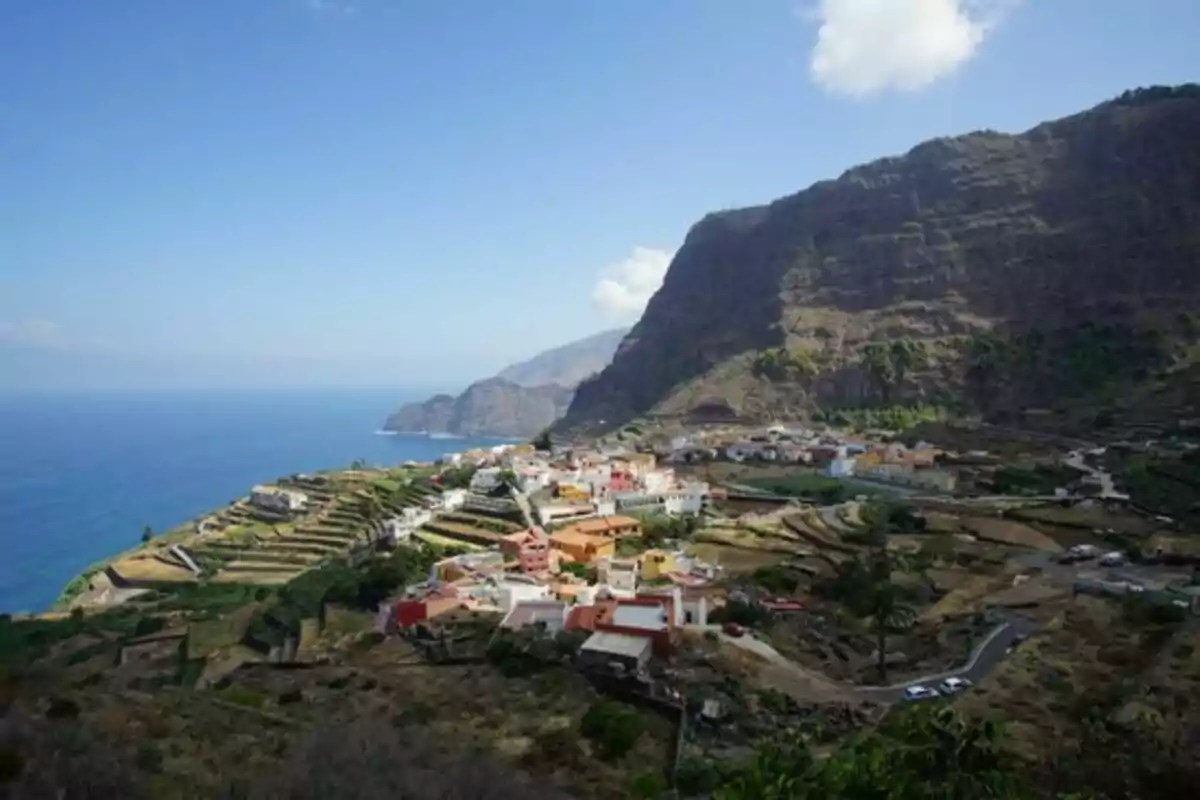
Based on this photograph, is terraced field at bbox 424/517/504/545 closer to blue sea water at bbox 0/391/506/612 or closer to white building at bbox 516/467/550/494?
white building at bbox 516/467/550/494

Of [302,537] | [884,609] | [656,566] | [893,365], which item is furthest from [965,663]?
[893,365]

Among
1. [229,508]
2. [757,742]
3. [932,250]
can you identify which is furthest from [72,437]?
[757,742]

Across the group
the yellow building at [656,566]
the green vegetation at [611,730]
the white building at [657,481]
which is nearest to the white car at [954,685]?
the green vegetation at [611,730]

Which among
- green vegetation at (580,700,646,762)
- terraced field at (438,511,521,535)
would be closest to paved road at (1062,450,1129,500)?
terraced field at (438,511,521,535)

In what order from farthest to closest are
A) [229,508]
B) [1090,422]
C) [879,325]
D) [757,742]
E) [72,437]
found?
[72,437] < [879,325] < [229,508] < [1090,422] < [757,742]

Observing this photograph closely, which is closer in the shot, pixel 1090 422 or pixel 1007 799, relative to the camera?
pixel 1007 799

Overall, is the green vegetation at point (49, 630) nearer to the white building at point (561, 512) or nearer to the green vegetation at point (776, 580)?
the white building at point (561, 512)

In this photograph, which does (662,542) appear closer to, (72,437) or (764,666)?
(764,666)
